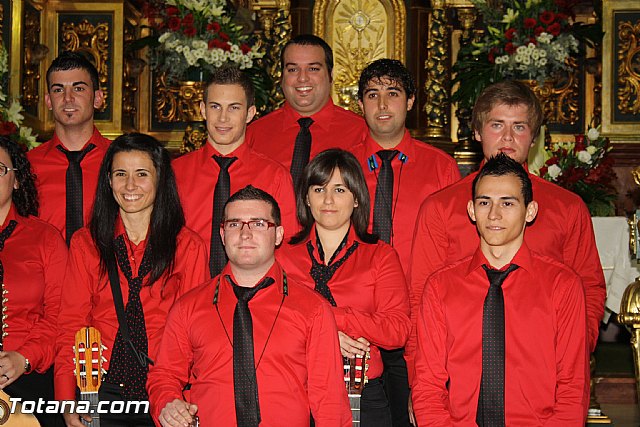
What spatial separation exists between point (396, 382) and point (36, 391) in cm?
163

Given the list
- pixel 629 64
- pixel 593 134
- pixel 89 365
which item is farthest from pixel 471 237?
pixel 629 64

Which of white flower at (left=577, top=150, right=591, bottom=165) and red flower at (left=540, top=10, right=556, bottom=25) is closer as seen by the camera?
white flower at (left=577, top=150, right=591, bottom=165)

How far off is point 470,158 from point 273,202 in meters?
4.59

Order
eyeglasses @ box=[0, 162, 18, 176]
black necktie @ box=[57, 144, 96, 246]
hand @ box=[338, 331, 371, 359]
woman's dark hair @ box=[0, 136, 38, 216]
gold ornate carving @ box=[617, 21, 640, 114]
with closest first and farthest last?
hand @ box=[338, 331, 371, 359] → eyeglasses @ box=[0, 162, 18, 176] → woman's dark hair @ box=[0, 136, 38, 216] → black necktie @ box=[57, 144, 96, 246] → gold ornate carving @ box=[617, 21, 640, 114]

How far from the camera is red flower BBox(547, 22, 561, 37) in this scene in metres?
7.80

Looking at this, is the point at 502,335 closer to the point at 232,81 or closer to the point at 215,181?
the point at 215,181

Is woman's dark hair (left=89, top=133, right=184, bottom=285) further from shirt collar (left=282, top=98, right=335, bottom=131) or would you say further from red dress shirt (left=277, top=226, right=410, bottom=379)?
shirt collar (left=282, top=98, right=335, bottom=131)

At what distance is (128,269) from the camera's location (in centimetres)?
439

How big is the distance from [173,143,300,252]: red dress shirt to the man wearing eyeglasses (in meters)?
0.89

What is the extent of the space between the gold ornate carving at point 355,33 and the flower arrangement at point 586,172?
2.24m

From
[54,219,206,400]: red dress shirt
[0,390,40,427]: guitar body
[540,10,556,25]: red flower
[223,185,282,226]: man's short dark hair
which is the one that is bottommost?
[0,390,40,427]: guitar body

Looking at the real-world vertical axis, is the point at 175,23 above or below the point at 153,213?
above

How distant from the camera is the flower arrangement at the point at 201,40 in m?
7.63

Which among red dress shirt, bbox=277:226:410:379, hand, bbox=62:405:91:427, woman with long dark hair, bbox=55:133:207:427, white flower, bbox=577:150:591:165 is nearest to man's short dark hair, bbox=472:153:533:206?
red dress shirt, bbox=277:226:410:379
